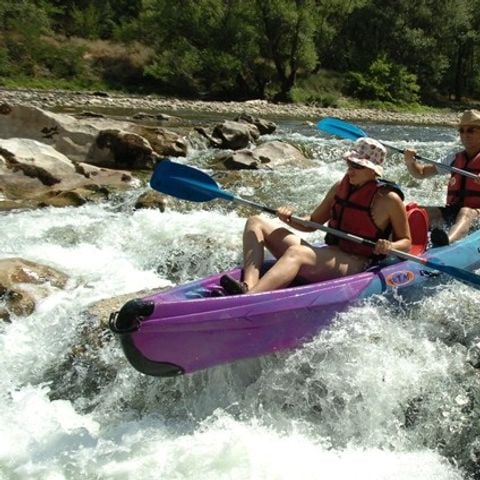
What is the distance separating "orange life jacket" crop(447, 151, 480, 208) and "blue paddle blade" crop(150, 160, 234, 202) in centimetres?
235

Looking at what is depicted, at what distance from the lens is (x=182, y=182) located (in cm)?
445

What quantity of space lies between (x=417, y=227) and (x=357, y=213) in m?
0.56

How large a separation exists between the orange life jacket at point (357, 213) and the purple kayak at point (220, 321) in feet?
0.89

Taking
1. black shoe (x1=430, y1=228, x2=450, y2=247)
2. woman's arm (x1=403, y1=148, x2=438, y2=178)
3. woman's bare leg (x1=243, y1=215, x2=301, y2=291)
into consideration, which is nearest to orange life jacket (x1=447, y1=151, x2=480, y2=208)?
woman's arm (x1=403, y1=148, x2=438, y2=178)

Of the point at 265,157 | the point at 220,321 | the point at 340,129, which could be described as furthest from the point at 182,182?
the point at 265,157

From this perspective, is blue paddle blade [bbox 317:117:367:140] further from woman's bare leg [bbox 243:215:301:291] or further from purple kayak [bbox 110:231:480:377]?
purple kayak [bbox 110:231:480:377]

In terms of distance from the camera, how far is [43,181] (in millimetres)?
7891

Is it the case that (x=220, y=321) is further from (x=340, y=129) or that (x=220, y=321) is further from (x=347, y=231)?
(x=340, y=129)

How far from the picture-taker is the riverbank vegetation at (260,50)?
2748 centimetres

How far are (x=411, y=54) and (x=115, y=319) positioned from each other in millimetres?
32623

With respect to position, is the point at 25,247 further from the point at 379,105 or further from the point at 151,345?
the point at 379,105

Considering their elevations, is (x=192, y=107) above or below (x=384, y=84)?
below

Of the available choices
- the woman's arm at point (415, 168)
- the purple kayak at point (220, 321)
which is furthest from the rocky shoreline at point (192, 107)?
the purple kayak at point (220, 321)

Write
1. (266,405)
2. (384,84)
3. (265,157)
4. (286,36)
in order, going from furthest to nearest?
1. (384,84)
2. (286,36)
3. (265,157)
4. (266,405)
